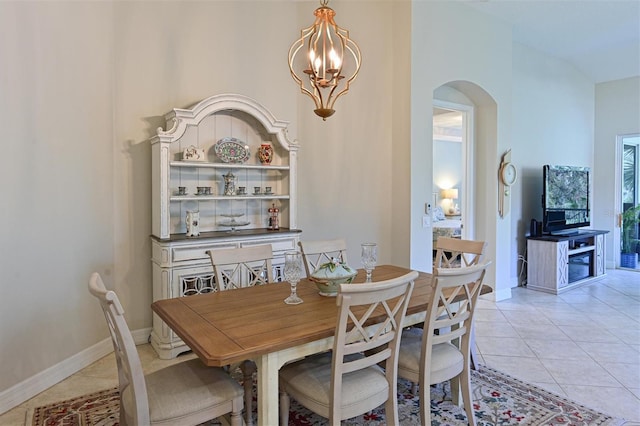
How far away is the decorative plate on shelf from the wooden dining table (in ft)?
5.33

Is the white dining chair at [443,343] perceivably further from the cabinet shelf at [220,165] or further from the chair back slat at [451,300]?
the cabinet shelf at [220,165]

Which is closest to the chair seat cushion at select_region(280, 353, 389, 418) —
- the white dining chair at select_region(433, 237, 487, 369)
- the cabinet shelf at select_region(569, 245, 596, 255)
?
the white dining chair at select_region(433, 237, 487, 369)

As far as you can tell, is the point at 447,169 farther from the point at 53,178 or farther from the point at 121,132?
the point at 53,178

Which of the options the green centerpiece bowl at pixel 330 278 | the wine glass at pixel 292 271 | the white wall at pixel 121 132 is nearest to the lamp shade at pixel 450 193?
the white wall at pixel 121 132

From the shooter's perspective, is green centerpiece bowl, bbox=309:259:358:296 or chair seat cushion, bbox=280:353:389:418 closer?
chair seat cushion, bbox=280:353:389:418

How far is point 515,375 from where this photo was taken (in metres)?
3.07

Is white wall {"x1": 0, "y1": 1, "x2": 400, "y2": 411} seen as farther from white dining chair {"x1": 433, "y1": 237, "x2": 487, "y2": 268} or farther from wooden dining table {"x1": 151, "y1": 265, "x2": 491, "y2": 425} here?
white dining chair {"x1": 433, "y1": 237, "x2": 487, "y2": 268}

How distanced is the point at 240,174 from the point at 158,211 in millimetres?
919

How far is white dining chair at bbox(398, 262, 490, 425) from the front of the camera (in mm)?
2068

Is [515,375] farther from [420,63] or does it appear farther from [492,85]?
[492,85]

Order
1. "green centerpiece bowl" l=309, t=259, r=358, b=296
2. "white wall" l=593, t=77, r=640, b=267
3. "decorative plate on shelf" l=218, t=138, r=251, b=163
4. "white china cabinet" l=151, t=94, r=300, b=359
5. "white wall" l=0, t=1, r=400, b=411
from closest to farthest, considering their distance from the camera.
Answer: "green centerpiece bowl" l=309, t=259, r=358, b=296
"white wall" l=0, t=1, r=400, b=411
"white china cabinet" l=151, t=94, r=300, b=359
"decorative plate on shelf" l=218, t=138, r=251, b=163
"white wall" l=593, t=77, r=640, b=267

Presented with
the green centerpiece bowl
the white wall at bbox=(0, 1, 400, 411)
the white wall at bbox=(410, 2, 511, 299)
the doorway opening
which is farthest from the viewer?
the doorway opening

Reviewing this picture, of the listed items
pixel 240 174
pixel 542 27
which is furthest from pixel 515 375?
pixel 542 27

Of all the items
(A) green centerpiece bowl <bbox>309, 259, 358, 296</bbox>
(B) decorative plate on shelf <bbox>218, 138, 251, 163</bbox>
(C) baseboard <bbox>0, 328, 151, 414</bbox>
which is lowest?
(C) baseboard <bbox>0, 328, 151, 414</bbox>
